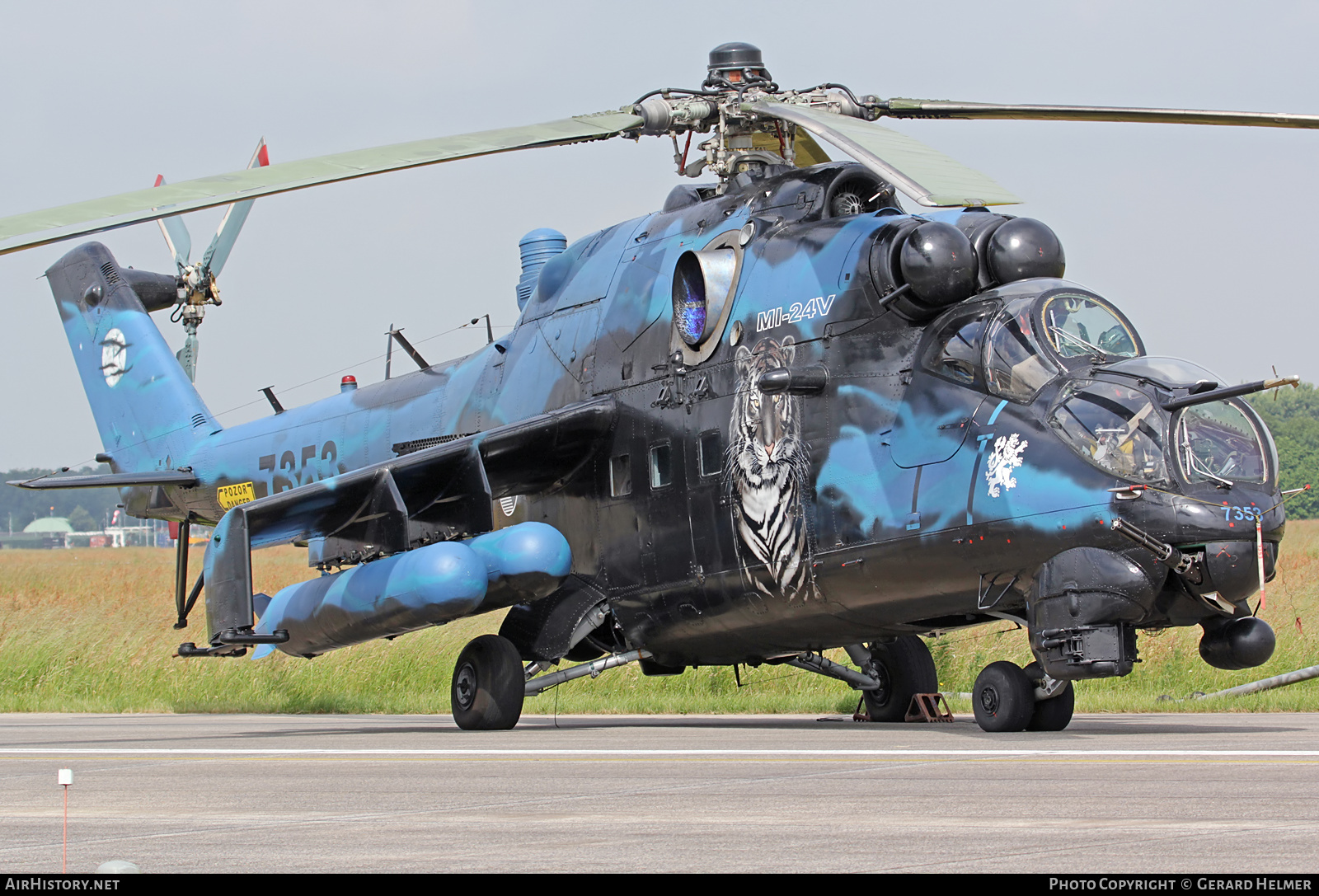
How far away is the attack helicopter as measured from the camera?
10195 millimetres

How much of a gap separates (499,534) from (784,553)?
264 centimetres

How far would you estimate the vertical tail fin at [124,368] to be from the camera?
770 inches

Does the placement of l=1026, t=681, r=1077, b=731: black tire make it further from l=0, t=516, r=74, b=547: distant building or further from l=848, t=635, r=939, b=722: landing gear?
l=0, t=516, r=74, b=547: distant building

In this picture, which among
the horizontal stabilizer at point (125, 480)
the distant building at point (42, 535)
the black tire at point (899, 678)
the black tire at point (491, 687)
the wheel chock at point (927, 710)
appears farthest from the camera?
the distant building at point (42, 535)

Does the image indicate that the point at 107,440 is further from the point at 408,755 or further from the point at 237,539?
the point at 408,755

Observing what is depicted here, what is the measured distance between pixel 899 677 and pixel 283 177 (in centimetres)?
751

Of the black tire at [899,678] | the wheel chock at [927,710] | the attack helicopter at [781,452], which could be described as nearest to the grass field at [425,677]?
the black tire at [899,678]

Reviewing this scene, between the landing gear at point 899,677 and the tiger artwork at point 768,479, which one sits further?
the landing gear at point 899,677

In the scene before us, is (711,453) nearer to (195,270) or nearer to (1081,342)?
(1081,342)

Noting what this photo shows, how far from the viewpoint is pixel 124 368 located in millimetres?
19906

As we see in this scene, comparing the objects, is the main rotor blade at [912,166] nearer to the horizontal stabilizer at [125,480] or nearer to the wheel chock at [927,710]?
the wheel chock at [927,710]

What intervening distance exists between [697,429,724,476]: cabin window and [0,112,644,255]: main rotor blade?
2659mm

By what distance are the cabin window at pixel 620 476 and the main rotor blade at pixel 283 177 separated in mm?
2890

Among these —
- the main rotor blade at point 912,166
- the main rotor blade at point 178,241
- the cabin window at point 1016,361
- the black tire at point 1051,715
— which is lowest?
the black tire at point 1051,715
